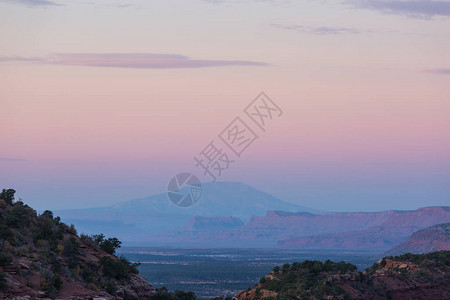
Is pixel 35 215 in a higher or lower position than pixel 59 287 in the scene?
higher

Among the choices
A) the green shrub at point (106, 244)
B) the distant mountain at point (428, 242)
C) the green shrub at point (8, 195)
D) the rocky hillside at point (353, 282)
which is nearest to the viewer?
the green shrub at point (8, 195)

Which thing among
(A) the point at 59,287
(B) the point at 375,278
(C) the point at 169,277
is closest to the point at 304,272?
(B) the point at 375,278

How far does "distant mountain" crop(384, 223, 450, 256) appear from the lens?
13950 centimetres

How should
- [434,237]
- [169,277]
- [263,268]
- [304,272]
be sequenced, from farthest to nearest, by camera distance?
[434,237]
[263,268]
[169,277]
[304,272]

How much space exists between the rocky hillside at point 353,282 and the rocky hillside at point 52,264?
32.2 feet

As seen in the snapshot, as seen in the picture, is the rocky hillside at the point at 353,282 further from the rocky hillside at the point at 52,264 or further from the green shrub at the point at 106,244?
the rocky hillside at the point at 52,264

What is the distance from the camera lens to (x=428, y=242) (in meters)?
148

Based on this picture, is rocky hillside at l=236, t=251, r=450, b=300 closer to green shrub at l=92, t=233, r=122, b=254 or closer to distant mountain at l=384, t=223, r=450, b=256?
green shrub at l=92, t=233, r=122, b=254

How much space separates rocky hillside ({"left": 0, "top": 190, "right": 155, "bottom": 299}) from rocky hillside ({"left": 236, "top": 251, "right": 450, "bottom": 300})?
982 centimetres

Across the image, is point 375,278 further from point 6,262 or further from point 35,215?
point 6,262

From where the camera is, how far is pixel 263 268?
121875 mm

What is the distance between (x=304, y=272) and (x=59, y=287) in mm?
19258

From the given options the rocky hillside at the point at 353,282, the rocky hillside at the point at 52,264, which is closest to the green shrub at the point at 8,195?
the rocky hillside at the point at 52,264

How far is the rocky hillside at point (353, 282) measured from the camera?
3925 centimetres
